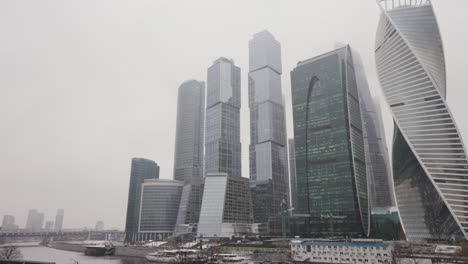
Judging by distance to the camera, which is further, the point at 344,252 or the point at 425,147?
the point at 425,147

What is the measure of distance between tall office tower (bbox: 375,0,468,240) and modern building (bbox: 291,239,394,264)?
8480cm

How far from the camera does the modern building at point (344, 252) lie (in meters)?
102

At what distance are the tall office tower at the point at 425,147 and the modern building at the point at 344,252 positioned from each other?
3339 inches

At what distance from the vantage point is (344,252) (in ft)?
356

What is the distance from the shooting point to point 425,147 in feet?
583

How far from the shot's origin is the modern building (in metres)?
A: 102

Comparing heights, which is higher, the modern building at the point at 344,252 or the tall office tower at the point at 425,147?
the tall office tower at the point at 425,147

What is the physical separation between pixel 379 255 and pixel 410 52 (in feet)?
441

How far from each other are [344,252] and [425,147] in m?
101

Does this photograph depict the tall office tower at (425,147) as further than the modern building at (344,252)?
Yes

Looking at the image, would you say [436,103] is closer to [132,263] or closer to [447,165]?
[447,165]

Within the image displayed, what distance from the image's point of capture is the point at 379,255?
333 feet

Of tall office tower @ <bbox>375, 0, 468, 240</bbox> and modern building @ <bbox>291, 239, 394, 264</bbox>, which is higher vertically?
tall office tower @ <bbox>375, 0, 468, 240</bbox>

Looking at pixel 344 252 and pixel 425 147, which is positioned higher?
pixel 425 147
